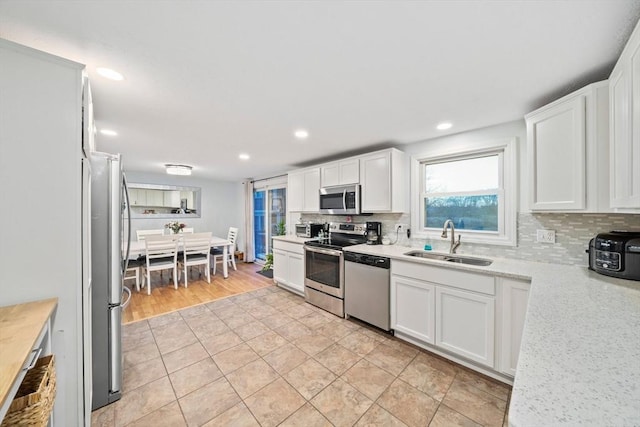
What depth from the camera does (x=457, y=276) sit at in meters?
2.00

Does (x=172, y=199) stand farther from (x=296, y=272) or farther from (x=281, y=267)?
(x=296, y=272)

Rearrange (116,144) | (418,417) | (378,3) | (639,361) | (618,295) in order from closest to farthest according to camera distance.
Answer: (639,361), (378,3), (618,295), (418,417), (116,144)

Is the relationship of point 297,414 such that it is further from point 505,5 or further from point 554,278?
point 505,5

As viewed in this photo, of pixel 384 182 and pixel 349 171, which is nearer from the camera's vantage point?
pixel 384 182

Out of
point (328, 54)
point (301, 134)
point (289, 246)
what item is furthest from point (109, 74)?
point (289, 246)

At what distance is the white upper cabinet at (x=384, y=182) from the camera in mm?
2848

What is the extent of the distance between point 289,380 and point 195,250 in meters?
3.26

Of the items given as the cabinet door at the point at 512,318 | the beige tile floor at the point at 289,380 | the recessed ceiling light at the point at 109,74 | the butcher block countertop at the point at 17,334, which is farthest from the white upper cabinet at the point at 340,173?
the butcher block countertop at the point at 17,334

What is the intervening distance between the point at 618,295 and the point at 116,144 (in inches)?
185

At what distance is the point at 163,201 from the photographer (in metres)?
5.91

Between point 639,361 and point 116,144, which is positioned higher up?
point 116,144

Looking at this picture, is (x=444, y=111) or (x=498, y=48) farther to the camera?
(x=444, y=111)

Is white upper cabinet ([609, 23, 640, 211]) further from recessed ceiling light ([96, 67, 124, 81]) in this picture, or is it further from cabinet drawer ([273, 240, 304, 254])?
cabinet drawer ([273, 240, 304, 254])

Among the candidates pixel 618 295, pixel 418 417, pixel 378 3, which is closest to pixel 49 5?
pixel 378 3
